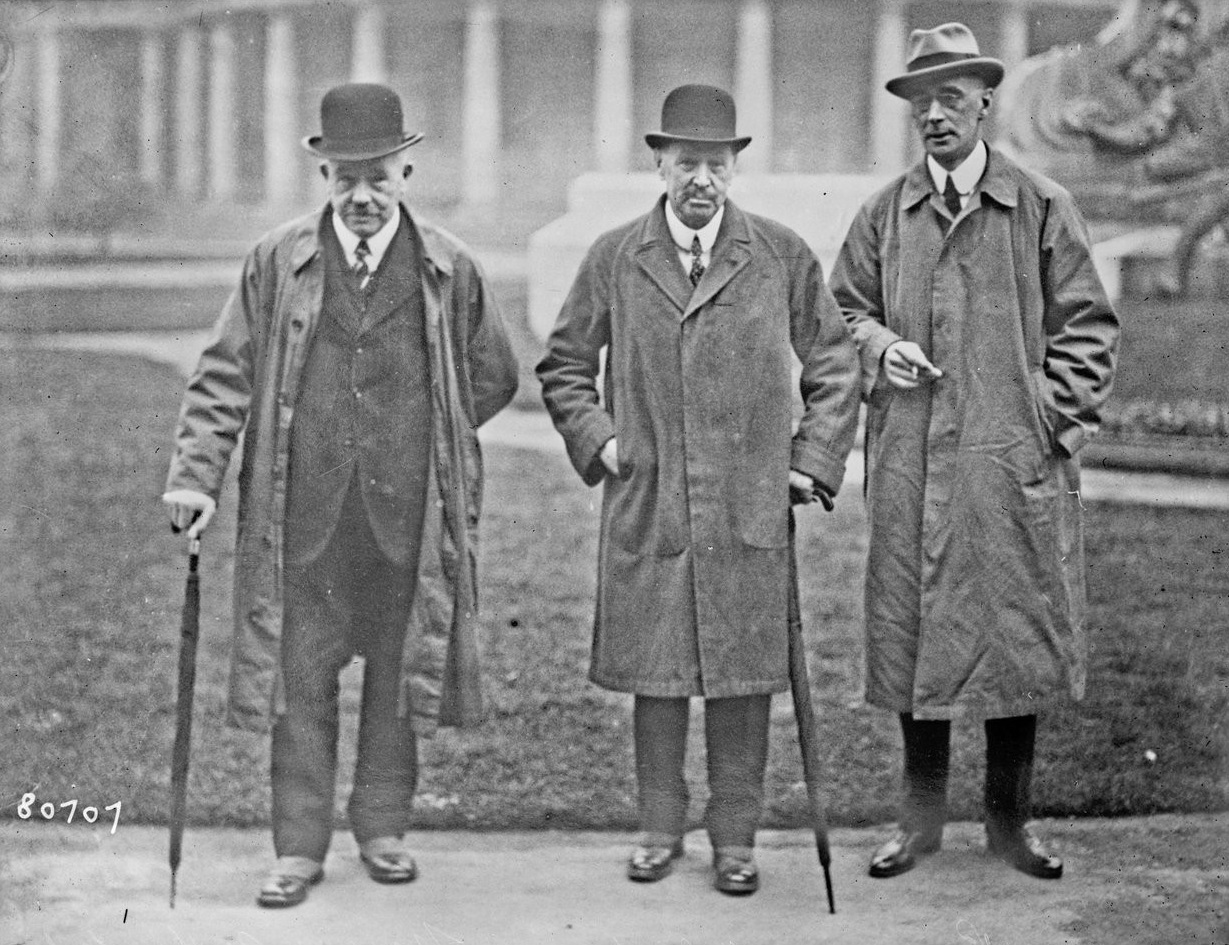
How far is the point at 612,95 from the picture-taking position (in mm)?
5535

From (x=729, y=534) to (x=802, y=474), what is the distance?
29 cm

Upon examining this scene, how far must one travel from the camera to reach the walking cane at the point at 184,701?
4.93 metres

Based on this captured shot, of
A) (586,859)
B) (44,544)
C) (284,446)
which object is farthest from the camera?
(44,544)

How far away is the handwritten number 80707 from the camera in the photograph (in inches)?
213

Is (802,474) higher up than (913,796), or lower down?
higher up

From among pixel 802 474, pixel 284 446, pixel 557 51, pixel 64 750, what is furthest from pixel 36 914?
pixel 557 51

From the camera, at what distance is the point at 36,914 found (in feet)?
16.9

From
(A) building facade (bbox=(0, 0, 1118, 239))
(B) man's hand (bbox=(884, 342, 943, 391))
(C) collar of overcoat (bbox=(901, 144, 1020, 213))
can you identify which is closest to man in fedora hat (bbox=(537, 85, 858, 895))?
(B) man's hand (bbox=(884, 342, 943, 391))

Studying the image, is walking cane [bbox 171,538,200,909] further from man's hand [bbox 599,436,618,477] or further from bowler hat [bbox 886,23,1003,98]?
bowler hat [bbox 886,23,1003,98]

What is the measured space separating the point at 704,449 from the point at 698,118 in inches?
38.6

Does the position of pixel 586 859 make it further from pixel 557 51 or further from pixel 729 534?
pixel 557 51

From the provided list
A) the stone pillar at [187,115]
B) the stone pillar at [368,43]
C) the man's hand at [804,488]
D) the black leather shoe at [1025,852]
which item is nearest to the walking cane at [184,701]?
the stone pillar at [187,115]

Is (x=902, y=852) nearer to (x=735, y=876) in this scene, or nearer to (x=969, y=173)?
(x=735, y=876)

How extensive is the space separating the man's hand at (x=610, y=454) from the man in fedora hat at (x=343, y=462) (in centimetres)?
40
